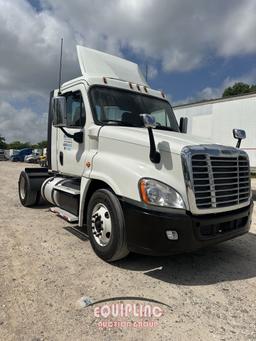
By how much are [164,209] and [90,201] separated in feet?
4.47

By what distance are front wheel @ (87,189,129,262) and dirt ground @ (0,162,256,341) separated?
8.2 inches

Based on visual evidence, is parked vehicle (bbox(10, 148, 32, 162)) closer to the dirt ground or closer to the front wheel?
the dirt ground

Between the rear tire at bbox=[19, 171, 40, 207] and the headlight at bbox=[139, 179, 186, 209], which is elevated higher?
the headlight at bbox=[139, 179, 186, 209]

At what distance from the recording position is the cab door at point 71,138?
5152 millimetres

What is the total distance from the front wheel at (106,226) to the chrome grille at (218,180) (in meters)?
1.01

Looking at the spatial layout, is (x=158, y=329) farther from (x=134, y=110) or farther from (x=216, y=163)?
(x=134, y=110)

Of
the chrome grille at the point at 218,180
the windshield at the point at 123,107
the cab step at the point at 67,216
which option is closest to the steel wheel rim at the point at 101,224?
the cab step at the point at 67,216

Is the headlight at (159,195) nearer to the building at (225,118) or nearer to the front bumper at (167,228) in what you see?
the front bumper at (167,228)

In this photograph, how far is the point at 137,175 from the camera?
370 cm

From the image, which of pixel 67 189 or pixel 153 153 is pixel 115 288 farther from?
pixel 67 189

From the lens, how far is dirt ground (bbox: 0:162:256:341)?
8.93 ft

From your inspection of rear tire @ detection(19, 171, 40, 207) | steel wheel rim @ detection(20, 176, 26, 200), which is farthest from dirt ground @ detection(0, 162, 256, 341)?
steel wheel rim @ detection(20, 176, 26, 200)

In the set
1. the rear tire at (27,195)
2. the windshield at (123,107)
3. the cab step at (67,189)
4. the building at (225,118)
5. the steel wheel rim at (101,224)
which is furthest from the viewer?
the building at (225,118)

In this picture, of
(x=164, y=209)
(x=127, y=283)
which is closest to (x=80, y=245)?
(x=127, y=283)
